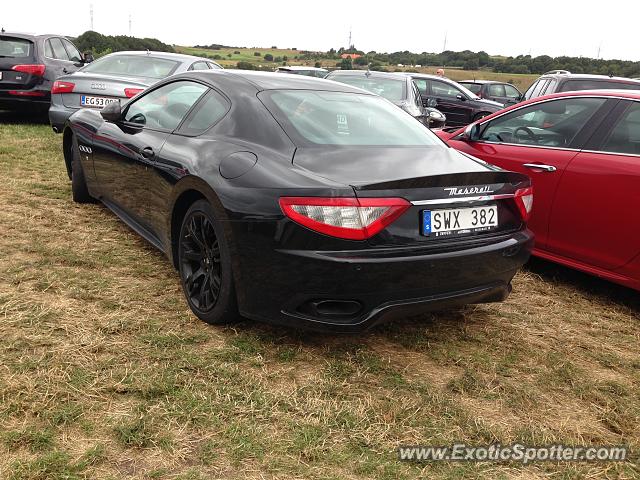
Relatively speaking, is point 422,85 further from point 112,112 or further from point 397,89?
point 112,112

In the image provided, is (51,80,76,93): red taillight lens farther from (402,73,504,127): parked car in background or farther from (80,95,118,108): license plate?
(402,73,504,127): parked car in background

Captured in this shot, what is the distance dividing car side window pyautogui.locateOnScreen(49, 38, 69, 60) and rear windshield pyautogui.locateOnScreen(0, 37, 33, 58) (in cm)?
62

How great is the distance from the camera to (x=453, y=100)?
12.9m

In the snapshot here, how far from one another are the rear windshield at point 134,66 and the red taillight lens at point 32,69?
6.13 feet

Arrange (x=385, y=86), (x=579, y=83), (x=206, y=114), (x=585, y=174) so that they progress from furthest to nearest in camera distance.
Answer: (x=385, y=86) < (x=579, y=83) < (x=585, y=174) < (x=206, y=114)

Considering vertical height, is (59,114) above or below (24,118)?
above

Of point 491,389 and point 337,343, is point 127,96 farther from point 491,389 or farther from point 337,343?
point 491,389

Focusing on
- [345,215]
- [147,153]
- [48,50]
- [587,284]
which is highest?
[48,50]

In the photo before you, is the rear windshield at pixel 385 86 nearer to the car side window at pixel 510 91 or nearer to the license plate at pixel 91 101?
the license plate at pixel 91 101

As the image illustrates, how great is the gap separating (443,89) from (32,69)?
8.30 meters

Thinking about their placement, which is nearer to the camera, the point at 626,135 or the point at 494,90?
the point at 626,135

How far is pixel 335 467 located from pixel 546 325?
1.92 meters

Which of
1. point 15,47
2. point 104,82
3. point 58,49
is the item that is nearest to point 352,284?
point 104,82

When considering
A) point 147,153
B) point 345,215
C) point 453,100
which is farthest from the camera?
point 453,100
